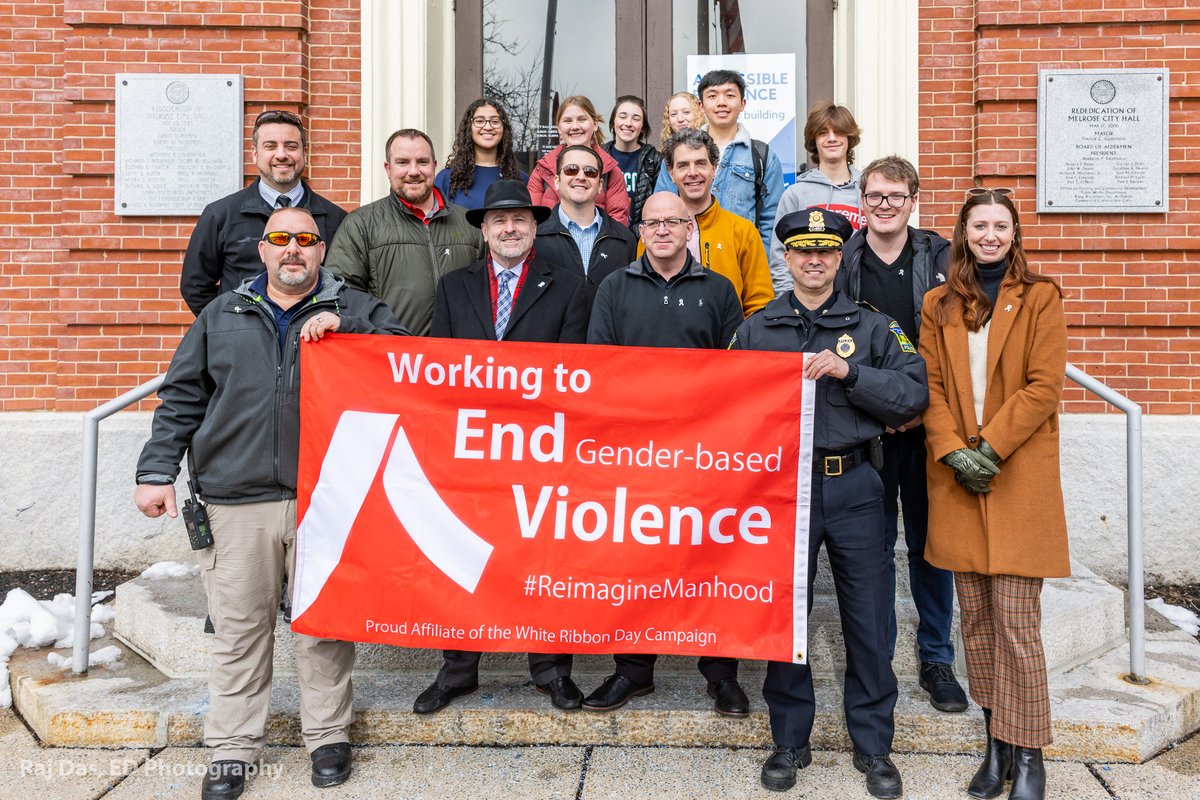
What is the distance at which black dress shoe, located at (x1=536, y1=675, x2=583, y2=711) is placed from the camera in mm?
4035

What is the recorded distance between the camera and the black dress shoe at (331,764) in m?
3.67

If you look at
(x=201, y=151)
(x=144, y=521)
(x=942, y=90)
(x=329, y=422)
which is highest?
(x=942, y=90)

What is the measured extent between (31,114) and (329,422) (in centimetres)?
491

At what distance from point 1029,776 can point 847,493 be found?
1.22 meters

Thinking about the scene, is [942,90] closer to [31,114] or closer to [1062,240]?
[1062,240]

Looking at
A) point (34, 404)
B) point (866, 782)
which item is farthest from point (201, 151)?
point (866, 782)

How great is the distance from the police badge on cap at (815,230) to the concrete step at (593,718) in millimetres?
1946

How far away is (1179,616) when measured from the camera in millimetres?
5625

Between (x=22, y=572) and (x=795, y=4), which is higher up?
(x=795, y=4)

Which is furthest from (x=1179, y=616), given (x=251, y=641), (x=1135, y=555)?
(x=251, y=641)

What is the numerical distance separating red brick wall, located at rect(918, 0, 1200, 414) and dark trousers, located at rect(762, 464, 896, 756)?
3.56 metres

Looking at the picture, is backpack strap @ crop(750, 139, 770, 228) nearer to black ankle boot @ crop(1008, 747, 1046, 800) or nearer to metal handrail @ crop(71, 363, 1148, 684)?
metal handrail @ crop(71, 363, 1148, 684)

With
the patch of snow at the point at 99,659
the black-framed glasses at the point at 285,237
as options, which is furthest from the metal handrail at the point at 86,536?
the black-framed glasses at the point at 285,237

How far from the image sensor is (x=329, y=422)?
3.71 m
